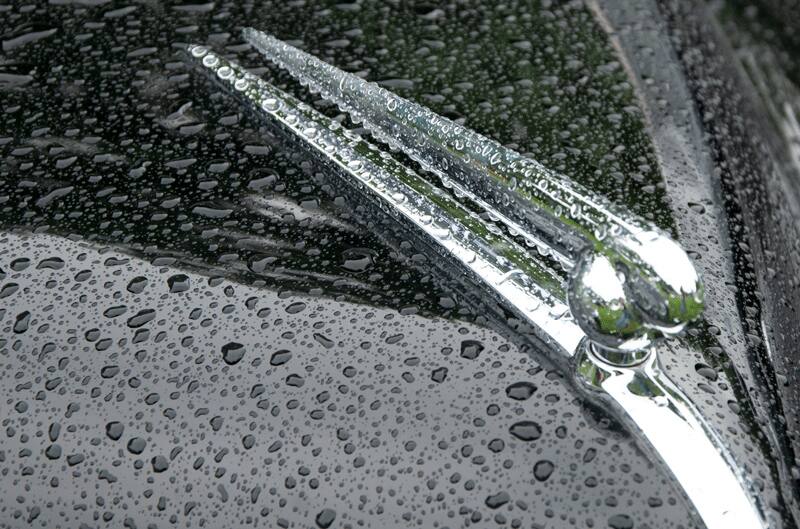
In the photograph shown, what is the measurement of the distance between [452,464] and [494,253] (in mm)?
309

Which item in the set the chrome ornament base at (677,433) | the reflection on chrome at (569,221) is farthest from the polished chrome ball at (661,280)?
the chrome ornament base at (677,433)

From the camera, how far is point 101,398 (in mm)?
976

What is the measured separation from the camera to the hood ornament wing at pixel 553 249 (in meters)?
0.86

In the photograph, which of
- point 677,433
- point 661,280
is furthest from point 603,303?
point 677,433

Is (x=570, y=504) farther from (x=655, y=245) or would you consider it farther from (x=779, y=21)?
(x=779, y=21)

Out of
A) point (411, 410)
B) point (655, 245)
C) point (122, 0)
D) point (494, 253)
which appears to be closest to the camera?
point (655, 245)

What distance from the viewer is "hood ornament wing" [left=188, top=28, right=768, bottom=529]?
856mm

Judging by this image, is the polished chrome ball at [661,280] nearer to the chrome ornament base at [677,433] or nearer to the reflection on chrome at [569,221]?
the reflection on chrome at [569,221]

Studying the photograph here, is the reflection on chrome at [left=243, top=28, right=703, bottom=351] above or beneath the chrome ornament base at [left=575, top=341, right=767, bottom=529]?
above

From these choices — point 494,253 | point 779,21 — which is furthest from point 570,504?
point 779,21

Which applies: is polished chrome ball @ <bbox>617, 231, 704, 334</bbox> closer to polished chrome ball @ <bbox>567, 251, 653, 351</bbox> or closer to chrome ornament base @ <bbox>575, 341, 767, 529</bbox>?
polished chrome ball @ <bbox>567, 251, 653, 351</bbox>

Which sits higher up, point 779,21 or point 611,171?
point 611,171

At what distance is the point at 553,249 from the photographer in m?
0.99

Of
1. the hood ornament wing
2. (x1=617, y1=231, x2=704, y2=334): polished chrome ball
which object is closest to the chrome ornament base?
the hood ornament wing
